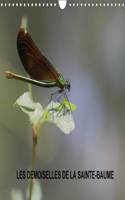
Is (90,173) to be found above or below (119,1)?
below

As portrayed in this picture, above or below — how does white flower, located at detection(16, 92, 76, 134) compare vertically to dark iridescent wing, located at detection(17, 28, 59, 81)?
below

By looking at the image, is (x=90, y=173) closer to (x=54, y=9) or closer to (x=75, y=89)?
(x=75, y=89)

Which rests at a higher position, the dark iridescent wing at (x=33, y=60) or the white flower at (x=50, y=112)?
the dark iridescent wing at (x=33, y=60)

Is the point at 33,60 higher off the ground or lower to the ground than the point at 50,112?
higher

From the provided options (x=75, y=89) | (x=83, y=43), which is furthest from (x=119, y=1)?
(x=75, y=89)
